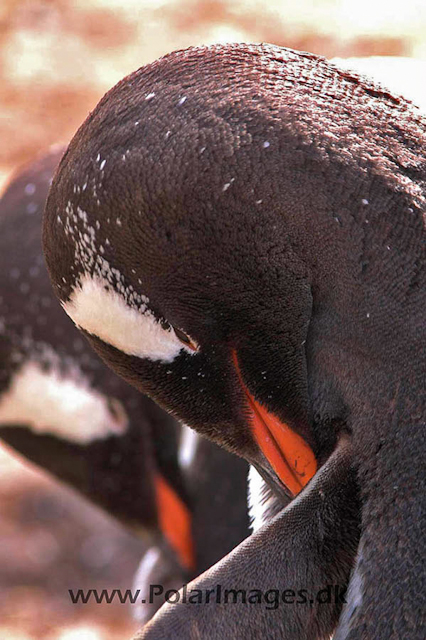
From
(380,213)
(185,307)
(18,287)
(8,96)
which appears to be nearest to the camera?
(380,213)

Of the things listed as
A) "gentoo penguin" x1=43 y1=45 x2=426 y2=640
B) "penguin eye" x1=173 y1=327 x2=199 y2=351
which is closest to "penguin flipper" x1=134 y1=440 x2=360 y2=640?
"gentoo penguin" x1=43 y1=45 x2=426 y2=640

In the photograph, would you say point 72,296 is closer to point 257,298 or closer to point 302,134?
point 257,298

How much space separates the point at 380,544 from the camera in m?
1.44

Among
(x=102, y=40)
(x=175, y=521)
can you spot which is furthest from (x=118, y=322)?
(x=102, y=40)

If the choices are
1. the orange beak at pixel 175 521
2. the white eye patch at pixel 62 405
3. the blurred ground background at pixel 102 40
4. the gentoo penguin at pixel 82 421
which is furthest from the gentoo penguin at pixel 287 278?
the blurred ground background at pixel 102 40

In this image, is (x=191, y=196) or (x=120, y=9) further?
(x=120, y=9)

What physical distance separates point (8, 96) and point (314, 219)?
442 cm

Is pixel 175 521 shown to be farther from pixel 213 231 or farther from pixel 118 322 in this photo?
pixel 213 231

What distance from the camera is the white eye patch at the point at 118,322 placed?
5.14 feet

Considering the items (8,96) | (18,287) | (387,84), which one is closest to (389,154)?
(387,84)

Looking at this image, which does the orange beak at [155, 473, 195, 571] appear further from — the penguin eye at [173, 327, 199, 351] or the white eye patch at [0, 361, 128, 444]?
the penguin eye at [173, 327, 199, 351]

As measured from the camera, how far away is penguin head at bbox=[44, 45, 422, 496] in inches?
56.3

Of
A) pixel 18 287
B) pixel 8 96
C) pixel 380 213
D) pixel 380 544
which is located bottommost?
pixel 380 544

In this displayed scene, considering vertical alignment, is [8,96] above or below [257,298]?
above
